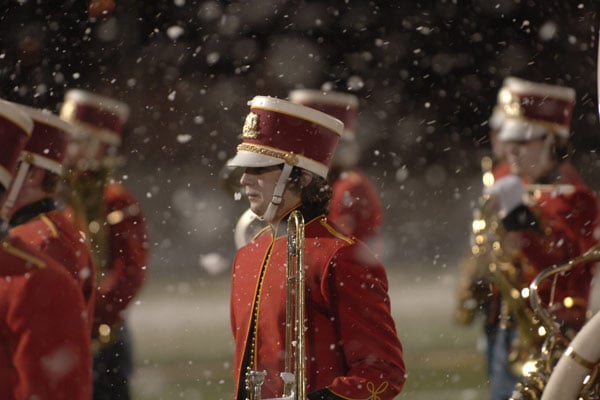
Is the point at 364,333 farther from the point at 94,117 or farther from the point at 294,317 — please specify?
the point at 94,117

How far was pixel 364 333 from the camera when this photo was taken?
2.16 meters

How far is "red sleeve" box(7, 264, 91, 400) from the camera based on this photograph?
186 cm

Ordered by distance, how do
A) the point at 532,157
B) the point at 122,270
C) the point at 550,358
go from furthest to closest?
the point at 532,157 < the point at 122,270 < the point at 550,358

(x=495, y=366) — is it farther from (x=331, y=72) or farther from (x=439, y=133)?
(x=439, y=133)

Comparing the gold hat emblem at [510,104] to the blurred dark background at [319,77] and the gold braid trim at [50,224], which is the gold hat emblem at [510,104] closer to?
the gold braid trim at [50,224]

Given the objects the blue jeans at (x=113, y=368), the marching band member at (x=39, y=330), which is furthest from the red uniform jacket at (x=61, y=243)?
the marching band member at (x=39, y=330)

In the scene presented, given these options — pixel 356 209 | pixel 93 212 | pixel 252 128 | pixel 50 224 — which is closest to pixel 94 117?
pixel 93 212

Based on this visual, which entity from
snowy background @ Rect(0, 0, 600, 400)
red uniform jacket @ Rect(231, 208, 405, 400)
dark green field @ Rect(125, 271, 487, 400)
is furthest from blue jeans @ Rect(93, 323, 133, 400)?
snowy background @ Rect(0, 0, 600, 400)

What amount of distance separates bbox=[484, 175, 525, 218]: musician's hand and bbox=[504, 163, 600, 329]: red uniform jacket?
31 mm

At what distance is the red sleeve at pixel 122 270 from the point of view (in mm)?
3777

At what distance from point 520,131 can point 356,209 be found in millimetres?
558

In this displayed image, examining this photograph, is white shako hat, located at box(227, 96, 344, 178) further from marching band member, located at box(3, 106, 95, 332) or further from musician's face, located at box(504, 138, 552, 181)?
musician's face, located at box(504, 138, 552, 181)

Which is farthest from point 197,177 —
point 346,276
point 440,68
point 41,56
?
point 346,276

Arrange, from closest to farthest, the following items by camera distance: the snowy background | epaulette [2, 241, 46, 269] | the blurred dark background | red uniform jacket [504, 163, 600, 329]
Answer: epaulette [2, 241, 46, 269]
red uniform jacket [504, 163, 600, 329]
the snowy background
the blurred dark background
